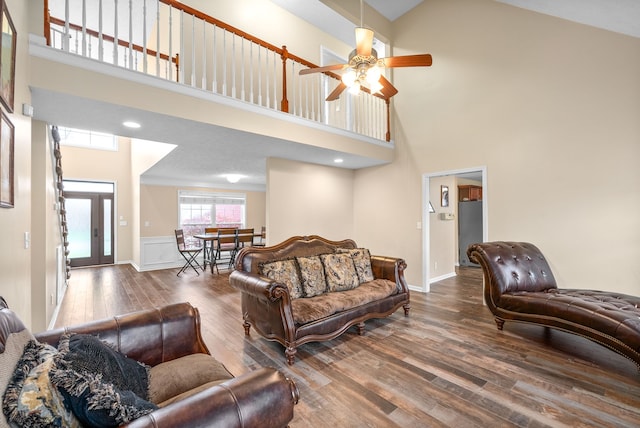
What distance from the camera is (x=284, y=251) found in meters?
3.36

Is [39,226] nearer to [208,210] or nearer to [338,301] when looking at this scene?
[338,301]

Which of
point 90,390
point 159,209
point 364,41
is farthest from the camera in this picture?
point 159,209

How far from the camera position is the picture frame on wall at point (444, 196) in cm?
583

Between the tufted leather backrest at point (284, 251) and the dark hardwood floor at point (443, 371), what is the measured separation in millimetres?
801

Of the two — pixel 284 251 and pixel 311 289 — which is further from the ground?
pixel 284 251

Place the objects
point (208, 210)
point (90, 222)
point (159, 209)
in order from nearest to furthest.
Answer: point (159, 209) → point (90, 222) → point (208, 210)

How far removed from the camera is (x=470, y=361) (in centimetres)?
244

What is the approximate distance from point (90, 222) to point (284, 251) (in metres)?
6.92

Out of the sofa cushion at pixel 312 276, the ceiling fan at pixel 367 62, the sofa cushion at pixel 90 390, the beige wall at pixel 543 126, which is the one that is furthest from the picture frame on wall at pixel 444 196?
the sofa cushion at pixel 90 390

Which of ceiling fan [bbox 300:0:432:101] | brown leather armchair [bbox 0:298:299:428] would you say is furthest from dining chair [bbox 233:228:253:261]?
brown leather armchair [bbox 0:298:299:428]

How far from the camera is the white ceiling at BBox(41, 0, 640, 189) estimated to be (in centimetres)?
260

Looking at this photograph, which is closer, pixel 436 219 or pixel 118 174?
pixel 436 219

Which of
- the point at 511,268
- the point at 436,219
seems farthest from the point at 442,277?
the point at 511,268

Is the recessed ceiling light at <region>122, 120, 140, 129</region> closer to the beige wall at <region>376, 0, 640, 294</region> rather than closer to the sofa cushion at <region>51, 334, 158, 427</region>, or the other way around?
the sofa cushion at <region>51, 334, 158, 427</region>
